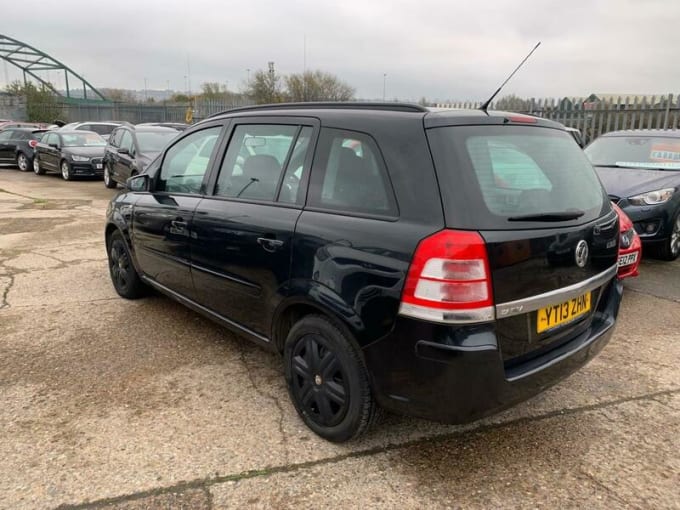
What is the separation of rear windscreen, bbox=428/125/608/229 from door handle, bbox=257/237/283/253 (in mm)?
969

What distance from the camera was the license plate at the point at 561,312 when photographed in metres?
2.41

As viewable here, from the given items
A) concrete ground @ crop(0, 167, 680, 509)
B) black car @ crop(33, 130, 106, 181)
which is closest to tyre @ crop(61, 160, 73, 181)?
black car @ crop(33, 130, 106, 181)

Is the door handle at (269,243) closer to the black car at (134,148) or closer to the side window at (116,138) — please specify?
the black car at (134,148)

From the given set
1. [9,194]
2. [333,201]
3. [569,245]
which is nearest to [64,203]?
[9,194]

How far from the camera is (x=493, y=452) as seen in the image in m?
2.68

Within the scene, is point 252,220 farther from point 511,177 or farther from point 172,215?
point 511,177

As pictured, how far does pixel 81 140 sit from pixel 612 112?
586 inches

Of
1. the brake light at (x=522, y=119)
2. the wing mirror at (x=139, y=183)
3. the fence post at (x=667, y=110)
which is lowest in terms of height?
the wing mirror at (x=139, y=183)

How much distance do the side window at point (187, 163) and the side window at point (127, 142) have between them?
817 centimetres

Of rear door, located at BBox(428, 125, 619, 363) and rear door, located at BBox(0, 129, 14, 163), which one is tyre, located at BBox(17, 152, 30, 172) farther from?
rear door, located at BBox(428, 125, 619, 363)

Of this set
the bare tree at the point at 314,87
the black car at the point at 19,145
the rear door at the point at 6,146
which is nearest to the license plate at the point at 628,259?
the black car at the point at 19,145

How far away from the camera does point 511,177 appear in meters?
2.46

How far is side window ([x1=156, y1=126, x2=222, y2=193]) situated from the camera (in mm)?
3662

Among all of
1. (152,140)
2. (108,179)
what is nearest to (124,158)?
(152,140)
